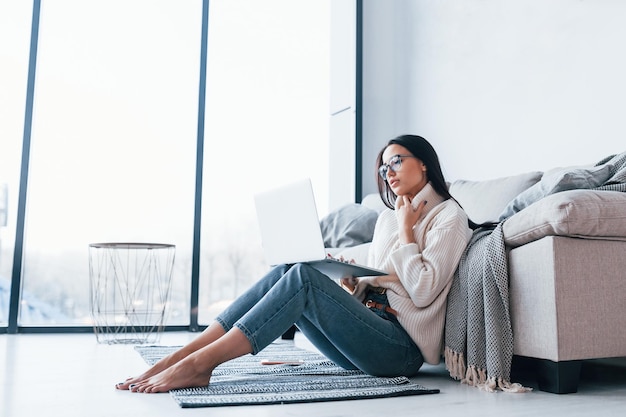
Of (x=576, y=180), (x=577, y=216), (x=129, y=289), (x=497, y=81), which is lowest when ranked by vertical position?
(x=129, y=289)

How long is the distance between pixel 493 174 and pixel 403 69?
1267mm

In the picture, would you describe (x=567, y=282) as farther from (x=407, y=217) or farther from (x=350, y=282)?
(x=350, y=282)

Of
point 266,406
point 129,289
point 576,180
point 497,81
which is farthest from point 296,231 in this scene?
point 129,289

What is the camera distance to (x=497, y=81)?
133 inches

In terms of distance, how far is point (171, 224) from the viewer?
4133mm

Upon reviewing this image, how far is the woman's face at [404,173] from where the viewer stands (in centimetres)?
203

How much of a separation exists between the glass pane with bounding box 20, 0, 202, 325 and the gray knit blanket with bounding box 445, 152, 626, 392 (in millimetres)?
2551

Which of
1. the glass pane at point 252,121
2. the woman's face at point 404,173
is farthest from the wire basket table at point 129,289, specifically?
the woman's face at point 404,173

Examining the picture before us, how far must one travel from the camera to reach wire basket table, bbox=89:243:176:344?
12.6 ft

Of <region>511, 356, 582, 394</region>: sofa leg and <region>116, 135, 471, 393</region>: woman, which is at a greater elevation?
<region>116, 135, 471, 393</region>: woman

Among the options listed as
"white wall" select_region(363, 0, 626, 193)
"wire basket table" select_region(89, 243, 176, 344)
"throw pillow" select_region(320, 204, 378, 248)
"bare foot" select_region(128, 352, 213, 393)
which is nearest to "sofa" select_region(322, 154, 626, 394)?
"bare foot" select_region(128, 352, 213, 393)

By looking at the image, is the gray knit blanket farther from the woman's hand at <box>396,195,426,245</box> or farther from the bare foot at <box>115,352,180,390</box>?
the bare foot at <box>115,352,180,390</box>

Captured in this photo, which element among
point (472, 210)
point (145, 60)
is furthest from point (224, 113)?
point (472, 210)

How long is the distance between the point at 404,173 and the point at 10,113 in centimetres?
288
